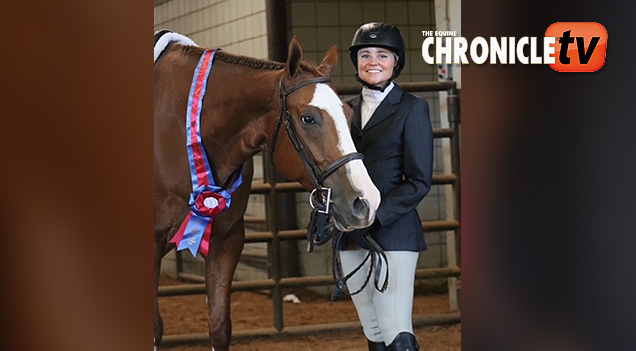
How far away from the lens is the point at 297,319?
3891 mm

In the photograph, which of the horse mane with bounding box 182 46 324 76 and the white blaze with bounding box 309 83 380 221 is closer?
the white blaze with bounding box 309 83 380 221

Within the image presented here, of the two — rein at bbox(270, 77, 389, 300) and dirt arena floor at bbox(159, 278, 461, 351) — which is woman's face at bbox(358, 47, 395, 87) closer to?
rein at bbox(270, 77, 389, 300)

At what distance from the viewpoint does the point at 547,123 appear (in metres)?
3.22

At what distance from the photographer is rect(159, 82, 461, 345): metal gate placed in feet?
10.8

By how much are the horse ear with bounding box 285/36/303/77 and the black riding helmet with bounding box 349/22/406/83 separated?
0.28m

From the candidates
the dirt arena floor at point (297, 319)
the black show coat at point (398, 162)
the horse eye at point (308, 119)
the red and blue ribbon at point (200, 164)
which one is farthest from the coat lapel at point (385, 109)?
the dirt arena floor at point (297, 319)

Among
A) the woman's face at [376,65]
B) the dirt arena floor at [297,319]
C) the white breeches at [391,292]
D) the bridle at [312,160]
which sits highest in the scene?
the woman's face at [376,65]

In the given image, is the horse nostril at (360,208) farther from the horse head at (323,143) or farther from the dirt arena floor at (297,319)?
the dirt arena floor at (297,319)

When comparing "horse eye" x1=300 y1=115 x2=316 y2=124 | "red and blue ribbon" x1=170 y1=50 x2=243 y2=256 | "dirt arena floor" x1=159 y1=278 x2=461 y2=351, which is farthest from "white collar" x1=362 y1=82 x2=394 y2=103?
"dirt arena floor" x1=159 y1=278 x2=461 y2=351

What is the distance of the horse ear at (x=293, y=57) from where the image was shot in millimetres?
2596

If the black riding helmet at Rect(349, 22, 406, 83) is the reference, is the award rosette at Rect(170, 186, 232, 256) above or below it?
below

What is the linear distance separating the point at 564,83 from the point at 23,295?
220 cm

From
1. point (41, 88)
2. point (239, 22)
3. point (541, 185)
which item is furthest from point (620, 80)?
point (41, 88)

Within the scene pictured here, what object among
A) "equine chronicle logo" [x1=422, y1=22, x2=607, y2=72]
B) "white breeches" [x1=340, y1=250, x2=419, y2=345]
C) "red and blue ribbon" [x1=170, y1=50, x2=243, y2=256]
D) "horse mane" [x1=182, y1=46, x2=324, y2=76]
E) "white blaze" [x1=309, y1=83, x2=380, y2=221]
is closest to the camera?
"white blaze" [x1=309, y1=83, x2=380, y2=221]
